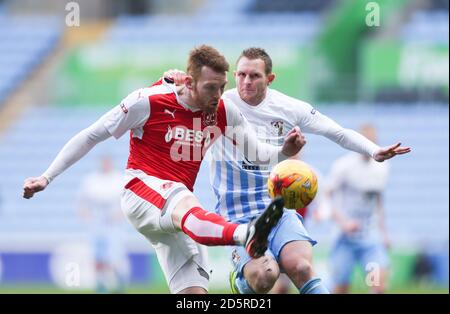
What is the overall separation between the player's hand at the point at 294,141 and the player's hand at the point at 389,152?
0.82 m

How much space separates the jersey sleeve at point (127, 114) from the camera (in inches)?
285

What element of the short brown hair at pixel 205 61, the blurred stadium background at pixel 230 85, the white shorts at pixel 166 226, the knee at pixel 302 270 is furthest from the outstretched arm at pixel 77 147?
the blurred stadium background at pixel 230 85

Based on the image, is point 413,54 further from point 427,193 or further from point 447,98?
point 427,193

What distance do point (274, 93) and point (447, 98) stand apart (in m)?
12.1

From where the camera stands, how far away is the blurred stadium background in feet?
57.9

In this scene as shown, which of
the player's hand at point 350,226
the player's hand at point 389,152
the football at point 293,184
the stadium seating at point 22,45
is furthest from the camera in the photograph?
the stadium seating at point 22,45

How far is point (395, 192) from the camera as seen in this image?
65.0 ft

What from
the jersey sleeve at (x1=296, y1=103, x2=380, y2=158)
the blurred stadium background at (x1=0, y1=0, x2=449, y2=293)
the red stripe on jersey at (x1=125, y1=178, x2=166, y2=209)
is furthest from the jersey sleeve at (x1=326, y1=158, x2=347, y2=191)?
the red stripe on jersey at (x1=125, y1=178, x2=166, y2=209)

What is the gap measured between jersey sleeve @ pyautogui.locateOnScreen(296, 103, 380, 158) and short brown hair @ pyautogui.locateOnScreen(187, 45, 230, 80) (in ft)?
4.65

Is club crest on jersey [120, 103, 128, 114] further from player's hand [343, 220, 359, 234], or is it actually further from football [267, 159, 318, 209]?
player's hand [343, 220, 359, 234]

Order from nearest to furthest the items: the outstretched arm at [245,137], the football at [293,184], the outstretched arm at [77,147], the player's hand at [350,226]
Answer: the football at [293,184], the outstretched arm at [77,147], the outstretched arm at [245,137], the player's hand at [350,226]

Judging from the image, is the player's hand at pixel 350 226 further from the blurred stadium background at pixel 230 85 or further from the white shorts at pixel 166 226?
the blurred stadium background at pixel 230 85

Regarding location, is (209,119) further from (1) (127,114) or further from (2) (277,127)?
(2) (277,127)

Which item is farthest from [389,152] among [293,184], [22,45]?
[22,45]
